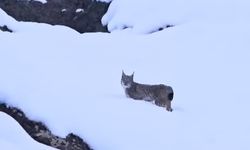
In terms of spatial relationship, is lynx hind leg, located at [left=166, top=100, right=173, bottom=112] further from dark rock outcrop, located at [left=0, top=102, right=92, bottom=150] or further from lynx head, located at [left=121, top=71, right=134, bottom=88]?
dark rock outcrop, located at [left=0, top=102, right=92, bottom=150]

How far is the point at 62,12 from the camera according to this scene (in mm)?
26125

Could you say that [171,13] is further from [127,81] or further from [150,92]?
[150,92]

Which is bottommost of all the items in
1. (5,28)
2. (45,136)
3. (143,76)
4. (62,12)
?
(45,136)

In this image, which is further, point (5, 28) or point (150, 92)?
point (5, 28)

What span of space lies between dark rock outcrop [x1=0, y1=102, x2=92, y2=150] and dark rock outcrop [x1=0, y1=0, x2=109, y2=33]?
11.6 meters

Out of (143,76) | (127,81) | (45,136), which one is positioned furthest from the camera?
(143,76)

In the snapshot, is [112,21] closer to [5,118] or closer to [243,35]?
[243,35]

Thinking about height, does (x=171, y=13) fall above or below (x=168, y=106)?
above

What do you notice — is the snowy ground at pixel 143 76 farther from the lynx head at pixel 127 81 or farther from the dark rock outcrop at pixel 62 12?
the dark rock outcrop at pixel 62 12

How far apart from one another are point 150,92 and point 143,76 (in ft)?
8.42

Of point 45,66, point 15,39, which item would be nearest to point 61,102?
point 45,66

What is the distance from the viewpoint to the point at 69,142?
38.1ft

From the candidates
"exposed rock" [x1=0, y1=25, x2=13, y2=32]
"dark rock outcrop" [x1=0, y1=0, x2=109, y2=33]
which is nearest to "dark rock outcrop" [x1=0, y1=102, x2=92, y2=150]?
"exposed rock" [x1=0, y1=25, x2=13, y2=32]

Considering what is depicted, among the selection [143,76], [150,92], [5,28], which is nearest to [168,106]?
[150,92]
